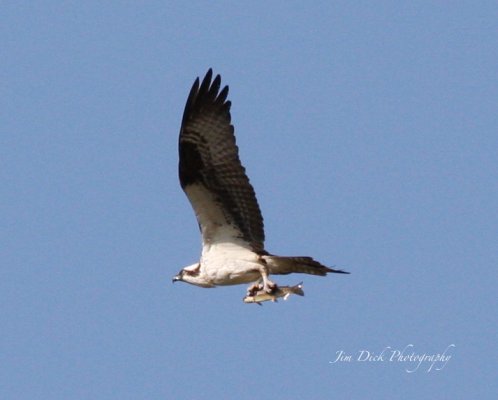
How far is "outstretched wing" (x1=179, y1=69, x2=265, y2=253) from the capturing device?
32.3ft

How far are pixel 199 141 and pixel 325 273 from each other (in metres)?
2.08

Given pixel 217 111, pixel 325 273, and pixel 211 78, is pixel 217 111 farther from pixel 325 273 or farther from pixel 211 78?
pixel 325 273

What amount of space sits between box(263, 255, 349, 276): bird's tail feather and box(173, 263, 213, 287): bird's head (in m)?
0.79

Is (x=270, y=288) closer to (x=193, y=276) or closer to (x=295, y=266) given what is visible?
(x=295, y=266)

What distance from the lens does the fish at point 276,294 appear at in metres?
9.35

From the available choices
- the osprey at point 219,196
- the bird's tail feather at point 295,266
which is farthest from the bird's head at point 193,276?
the bird's tail feather at point 295,266

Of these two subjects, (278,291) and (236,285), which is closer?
(278,291)

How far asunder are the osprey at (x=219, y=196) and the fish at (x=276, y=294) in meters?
0.31

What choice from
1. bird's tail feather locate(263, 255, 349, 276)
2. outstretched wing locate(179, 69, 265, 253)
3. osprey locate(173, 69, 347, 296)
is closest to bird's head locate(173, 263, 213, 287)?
osprey locate(173, 69, 347, 296)

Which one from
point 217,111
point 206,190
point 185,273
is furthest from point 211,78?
point 185,273

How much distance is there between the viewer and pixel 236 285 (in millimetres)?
10125

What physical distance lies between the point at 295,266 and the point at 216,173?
1395 millimetres

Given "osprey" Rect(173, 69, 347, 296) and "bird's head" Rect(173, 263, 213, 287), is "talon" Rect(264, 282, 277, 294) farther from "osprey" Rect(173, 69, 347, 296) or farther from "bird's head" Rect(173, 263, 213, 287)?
"bird's head" Rect(173, 263, 213, 287)

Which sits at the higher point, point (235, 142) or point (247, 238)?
point (235, 142)
